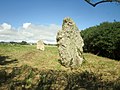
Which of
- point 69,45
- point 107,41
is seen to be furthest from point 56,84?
point 107,41

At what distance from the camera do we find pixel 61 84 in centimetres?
952

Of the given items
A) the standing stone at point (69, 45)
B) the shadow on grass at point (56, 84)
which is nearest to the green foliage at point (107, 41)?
the standing stone at point (69, 45)

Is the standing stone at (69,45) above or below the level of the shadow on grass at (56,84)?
above

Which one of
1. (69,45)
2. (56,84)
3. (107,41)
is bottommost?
(56,84)

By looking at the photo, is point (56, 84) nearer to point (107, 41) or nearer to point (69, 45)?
point (69, 45)

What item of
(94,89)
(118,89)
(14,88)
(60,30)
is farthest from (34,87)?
(60,30)

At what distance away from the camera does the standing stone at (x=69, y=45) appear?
16.0 m

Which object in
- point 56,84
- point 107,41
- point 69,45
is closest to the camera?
point 56,84

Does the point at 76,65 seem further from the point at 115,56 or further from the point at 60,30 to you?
the point at 115,56

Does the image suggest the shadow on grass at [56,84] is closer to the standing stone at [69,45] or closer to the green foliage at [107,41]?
the standing stone at [69,45]

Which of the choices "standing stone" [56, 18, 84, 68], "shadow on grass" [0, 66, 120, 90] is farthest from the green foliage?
"shadow on grass" [0, 66, 120, 90]

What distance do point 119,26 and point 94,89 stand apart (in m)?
18.5

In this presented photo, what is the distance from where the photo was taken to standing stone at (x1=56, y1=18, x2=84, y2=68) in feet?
52.4

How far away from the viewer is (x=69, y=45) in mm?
16453
